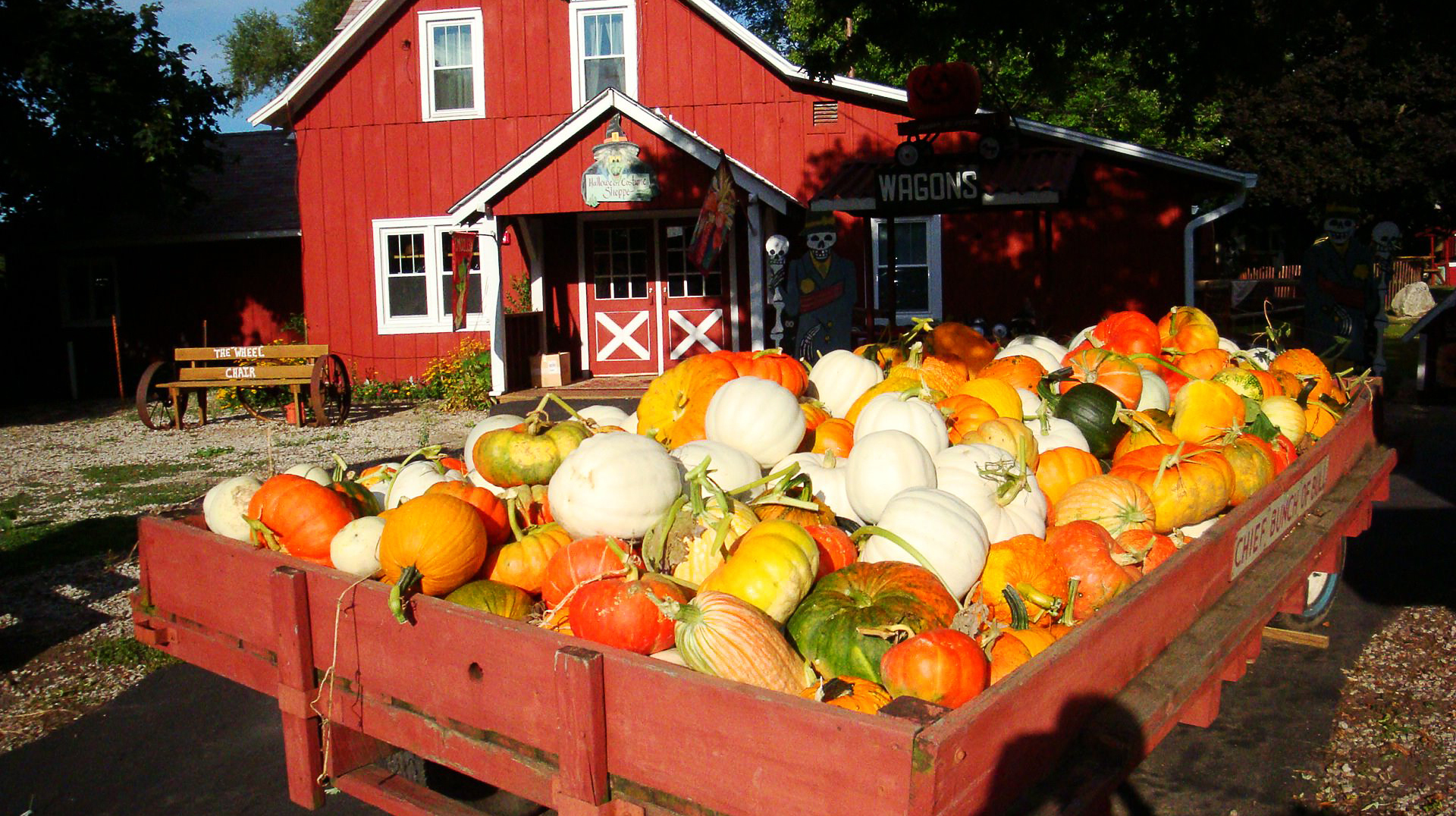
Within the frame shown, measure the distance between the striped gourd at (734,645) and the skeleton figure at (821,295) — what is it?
31.8 feet

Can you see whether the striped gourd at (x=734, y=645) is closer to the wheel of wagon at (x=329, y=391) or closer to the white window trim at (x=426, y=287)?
the wheel of wagon at (x=329, y=391)

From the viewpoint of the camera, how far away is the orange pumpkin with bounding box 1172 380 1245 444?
397cm

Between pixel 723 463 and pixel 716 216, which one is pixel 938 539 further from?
pixel 716 216

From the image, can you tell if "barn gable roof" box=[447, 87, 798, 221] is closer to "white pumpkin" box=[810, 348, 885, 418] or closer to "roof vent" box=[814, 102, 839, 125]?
"roof vent" box=[814, 102, 839, 125]

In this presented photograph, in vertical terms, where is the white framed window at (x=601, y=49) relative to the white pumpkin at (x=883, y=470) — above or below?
above

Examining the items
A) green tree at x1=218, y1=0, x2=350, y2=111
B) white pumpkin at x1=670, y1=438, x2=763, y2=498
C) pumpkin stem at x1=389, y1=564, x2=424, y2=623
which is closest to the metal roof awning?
white pumpkin at x1=670, y1=438, x2=763, y2=498

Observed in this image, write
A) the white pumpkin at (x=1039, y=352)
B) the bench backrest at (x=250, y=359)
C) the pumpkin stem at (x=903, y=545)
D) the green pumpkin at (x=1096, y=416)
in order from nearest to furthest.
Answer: the pumpkin stem at (x=903, y=545) → the green pumpkin at (x=1096, y=416) → the white pumpkin at (x=1039, y=352) → the bench backrest at (x=250, y=359)

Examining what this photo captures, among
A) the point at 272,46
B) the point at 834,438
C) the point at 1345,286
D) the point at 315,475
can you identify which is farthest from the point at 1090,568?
the point at 272,46

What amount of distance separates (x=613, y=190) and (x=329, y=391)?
4434 millimetres

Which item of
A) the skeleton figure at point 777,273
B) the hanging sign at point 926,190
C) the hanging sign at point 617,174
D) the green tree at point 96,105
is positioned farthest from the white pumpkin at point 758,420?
the green tree at point 96,105

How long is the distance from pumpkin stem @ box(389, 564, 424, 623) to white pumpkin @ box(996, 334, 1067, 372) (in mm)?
3005

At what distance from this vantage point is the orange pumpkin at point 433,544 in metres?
2.72

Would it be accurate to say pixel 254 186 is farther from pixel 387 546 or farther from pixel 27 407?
pixel 387 546

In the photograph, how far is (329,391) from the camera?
1401 centimetres
